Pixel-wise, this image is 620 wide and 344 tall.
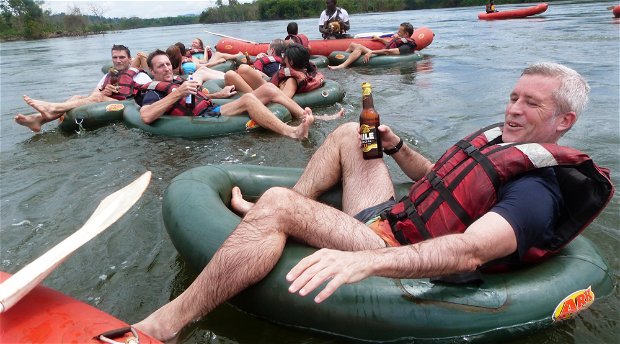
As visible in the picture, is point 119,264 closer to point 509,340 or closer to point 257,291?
point 257,291

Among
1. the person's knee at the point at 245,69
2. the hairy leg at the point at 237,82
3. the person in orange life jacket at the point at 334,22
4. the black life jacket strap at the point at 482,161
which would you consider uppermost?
the person in orange life jacket at the point at 334,22

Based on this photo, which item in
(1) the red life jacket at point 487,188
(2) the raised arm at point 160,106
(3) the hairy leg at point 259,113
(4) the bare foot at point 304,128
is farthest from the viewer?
(3) the hairy leg at point 259,113

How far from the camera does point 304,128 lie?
5.07m

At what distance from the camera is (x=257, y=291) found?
2.17 meters

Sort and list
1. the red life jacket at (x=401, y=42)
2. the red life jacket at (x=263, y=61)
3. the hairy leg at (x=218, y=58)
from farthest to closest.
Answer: the red life jacket at (x=401, y=42) < the hairy leg at (x=218, y=58) < the red life jacket at (x=263, y=61)

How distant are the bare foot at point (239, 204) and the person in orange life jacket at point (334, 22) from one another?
32.5 feet

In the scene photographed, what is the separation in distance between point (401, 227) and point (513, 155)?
60 centimetres

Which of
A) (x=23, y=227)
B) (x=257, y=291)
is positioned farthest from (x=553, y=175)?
(x=23, y=227)

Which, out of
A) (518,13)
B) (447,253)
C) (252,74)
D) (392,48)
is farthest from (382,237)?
(518,13)

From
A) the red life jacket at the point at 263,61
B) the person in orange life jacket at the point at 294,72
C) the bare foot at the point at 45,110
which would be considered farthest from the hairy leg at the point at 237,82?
the bare foot at the point at 45,110

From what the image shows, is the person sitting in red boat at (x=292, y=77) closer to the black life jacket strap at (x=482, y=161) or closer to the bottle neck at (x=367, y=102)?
the bottle neck at (x=367, y=102)

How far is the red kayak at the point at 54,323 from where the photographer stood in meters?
1.55

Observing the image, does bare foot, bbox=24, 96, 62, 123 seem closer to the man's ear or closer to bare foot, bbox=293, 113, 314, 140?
bare foot, bbox=293, 113, 314, 140

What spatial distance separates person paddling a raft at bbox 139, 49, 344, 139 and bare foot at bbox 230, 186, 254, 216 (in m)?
2.05
